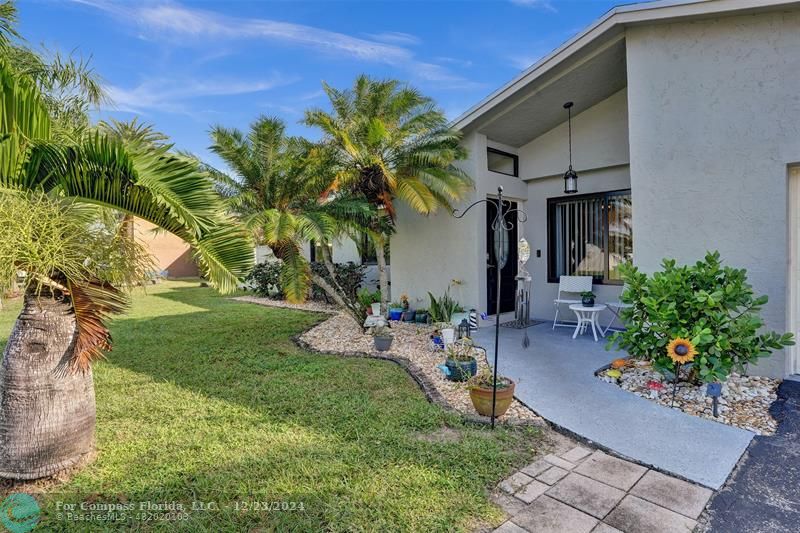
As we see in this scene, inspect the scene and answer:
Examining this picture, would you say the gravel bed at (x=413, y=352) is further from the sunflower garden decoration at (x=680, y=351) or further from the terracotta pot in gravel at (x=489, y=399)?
the sunflower garden decoration at (x=680, y=351)

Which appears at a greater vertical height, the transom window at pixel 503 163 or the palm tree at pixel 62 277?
the transom window at pixel 503 163

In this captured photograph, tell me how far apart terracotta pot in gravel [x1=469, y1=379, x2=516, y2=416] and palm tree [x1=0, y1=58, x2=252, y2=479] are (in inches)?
123

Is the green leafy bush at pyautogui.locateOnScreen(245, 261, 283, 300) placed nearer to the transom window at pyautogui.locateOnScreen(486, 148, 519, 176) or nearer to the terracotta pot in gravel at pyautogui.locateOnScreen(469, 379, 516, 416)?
the transom window at pyautogui.locateOnScreen(486, 148, 519, 176)

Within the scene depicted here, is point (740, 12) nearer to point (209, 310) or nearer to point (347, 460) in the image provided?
point (347, 460)

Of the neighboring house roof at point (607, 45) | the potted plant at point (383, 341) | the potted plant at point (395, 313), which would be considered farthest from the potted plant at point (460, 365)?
the neighboring house roof at point (607, 45)

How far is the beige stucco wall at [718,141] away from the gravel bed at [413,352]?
11.6ft

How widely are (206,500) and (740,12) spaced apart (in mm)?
8180

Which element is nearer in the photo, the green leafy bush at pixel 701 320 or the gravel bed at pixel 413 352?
the green leafy bush at pixel 701 320

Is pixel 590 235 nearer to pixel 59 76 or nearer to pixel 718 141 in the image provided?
pixel 718 141

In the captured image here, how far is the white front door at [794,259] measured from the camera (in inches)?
215

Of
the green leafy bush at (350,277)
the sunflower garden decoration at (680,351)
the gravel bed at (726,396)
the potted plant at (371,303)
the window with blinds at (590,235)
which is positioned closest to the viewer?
the gravel bed at (726,396)

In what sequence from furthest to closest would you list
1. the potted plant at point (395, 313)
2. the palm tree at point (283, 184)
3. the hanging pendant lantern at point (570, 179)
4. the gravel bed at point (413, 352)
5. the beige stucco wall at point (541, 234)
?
1. the potted plant at point (395, 313)
2. the beige stucco wall at point (541, 234)
3. the hanging pendant lantern at point (570, 179)
4. the palm tree at point (283, 184)
5. the gravel bed at point (413, 352)

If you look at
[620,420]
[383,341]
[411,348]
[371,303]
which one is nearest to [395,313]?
[371,303]

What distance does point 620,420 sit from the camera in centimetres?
425
